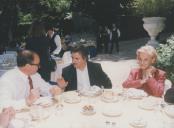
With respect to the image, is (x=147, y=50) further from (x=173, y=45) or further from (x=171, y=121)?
(x=173, y=45)

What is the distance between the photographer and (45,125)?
129 inches

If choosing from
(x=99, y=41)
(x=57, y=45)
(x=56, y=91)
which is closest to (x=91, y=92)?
(x=56, y=91)

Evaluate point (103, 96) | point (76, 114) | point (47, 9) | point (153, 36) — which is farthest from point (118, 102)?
point (47, 9)

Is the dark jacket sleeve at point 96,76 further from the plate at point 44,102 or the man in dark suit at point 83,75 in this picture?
the plate at point 44,102

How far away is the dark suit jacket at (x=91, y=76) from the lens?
4.91m

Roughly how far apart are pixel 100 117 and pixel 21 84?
1181 millimetres

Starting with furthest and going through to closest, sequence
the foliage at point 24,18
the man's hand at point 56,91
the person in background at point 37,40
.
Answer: the foliage at point 24,18, the person in background at point 37,40, the man's hand at point 56,91

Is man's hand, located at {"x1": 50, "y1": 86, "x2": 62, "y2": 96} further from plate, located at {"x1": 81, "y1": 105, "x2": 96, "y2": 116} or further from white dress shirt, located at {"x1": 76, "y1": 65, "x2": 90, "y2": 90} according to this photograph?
white dress shirt, located at {"x1": 76, "y1": 65, "x2": 90, "y2": 90}

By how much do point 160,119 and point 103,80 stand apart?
1.70 metres

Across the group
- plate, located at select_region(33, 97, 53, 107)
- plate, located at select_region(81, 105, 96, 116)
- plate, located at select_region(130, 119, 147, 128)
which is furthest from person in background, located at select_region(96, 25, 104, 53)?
plate, located at select_region(130, 119, 147, 128)

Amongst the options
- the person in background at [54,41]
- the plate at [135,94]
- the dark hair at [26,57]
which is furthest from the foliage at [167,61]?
the dark hair at [26,57]

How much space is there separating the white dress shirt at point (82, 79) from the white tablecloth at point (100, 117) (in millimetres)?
1005

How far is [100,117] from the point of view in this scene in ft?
11.4

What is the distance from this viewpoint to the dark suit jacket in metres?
4.91
